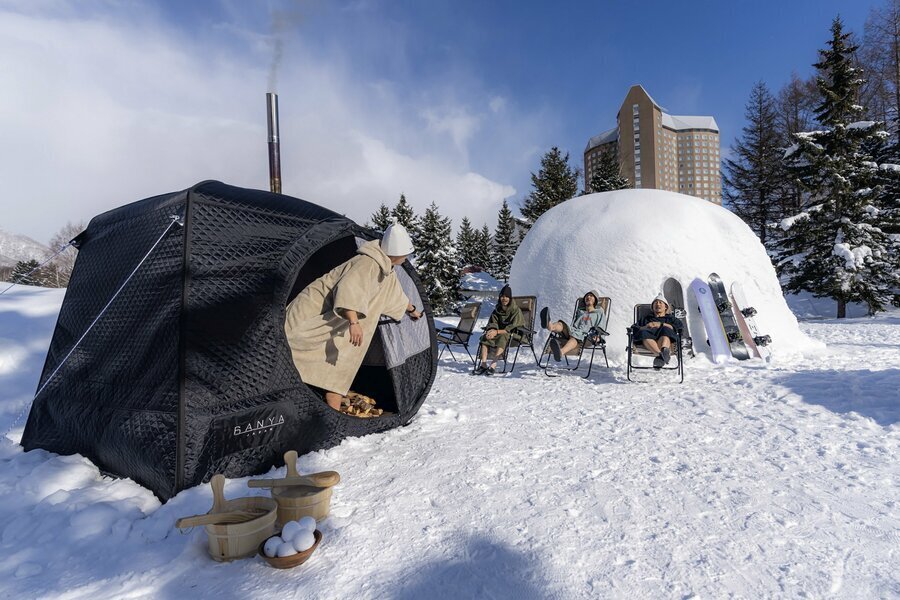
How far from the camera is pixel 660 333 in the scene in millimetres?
6020

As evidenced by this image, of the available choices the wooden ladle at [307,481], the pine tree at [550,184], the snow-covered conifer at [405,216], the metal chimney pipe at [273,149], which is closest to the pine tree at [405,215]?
the snow-covered conifer at [405,216]

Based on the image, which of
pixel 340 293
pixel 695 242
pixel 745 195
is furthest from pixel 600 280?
pixel 745 195

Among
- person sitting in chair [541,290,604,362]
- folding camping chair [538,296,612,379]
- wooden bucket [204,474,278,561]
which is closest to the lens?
wooden bucket [204,474,278,561]

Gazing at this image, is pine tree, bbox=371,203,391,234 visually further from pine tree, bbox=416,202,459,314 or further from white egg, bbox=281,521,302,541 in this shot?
white egg, bbox=281,521,302,541

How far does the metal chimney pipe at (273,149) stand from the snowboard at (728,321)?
759 centimetres

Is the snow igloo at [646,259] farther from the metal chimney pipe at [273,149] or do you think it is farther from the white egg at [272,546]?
the white egg at [272,546]

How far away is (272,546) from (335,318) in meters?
1.94

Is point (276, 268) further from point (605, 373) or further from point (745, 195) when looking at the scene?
point (745, 195)

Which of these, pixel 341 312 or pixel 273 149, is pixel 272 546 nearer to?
pixel 341 312

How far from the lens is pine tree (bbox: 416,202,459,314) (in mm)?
26672

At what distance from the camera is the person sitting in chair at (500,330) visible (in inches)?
263

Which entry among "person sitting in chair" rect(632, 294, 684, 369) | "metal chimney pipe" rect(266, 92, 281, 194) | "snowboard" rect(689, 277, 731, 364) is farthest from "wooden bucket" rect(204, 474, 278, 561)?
"snowboard" rect(689, 277, 731, 364)

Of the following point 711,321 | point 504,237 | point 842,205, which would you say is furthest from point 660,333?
point 504,237

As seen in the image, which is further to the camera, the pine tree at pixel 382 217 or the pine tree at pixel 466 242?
the pine tree at pixel 466 242
